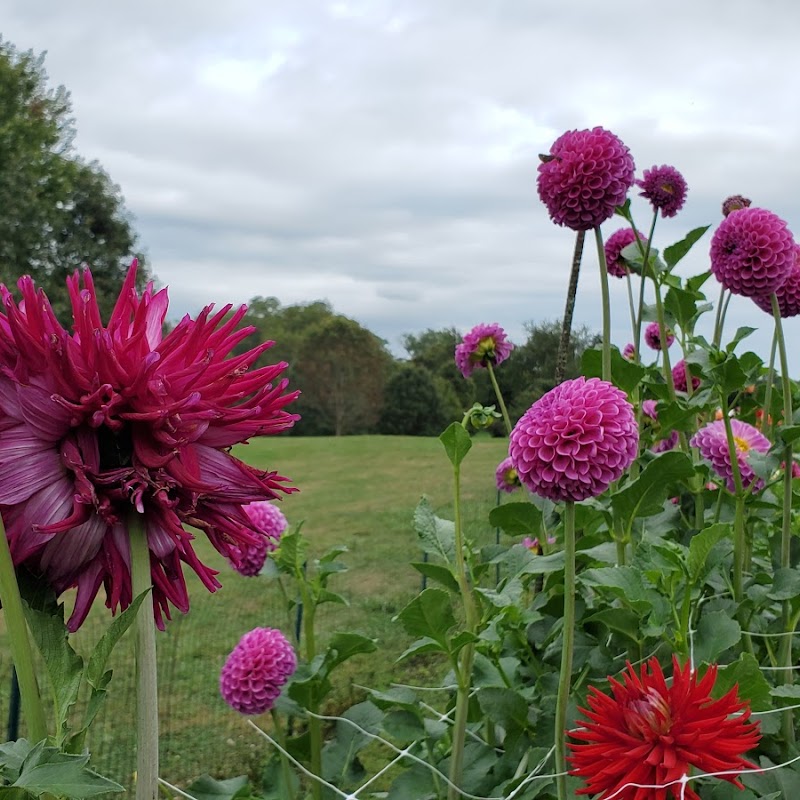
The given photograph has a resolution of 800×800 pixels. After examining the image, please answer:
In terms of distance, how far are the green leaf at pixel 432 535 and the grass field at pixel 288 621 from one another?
56 centimetres

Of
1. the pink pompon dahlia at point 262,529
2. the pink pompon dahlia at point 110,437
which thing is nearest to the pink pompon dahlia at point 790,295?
the pink pompon dahlia at point 262,529

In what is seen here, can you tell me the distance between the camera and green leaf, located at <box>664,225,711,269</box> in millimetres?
1562

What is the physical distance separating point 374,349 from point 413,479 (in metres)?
12.8

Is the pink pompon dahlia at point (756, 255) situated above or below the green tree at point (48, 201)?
below

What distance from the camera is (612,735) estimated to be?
71 centimetres

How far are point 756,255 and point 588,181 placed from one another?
1.19 ft

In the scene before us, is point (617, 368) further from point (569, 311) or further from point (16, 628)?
point (16, 628)

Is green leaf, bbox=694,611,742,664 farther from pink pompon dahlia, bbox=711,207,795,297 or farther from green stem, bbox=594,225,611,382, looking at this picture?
pink pompon dahlia, bbox=711,207,795,297

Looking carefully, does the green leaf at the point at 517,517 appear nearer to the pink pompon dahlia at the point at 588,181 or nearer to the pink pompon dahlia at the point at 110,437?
the pink pompon dahlia at the point at 588,181

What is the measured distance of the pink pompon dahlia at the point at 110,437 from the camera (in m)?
0.47

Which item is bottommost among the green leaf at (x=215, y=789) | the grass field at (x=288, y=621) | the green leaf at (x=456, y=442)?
the grass field at (x=288, y=621)

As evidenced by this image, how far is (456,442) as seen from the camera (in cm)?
109

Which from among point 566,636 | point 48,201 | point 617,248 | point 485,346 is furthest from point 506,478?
point 48,201

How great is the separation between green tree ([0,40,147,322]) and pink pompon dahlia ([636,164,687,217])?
52.9 ft
